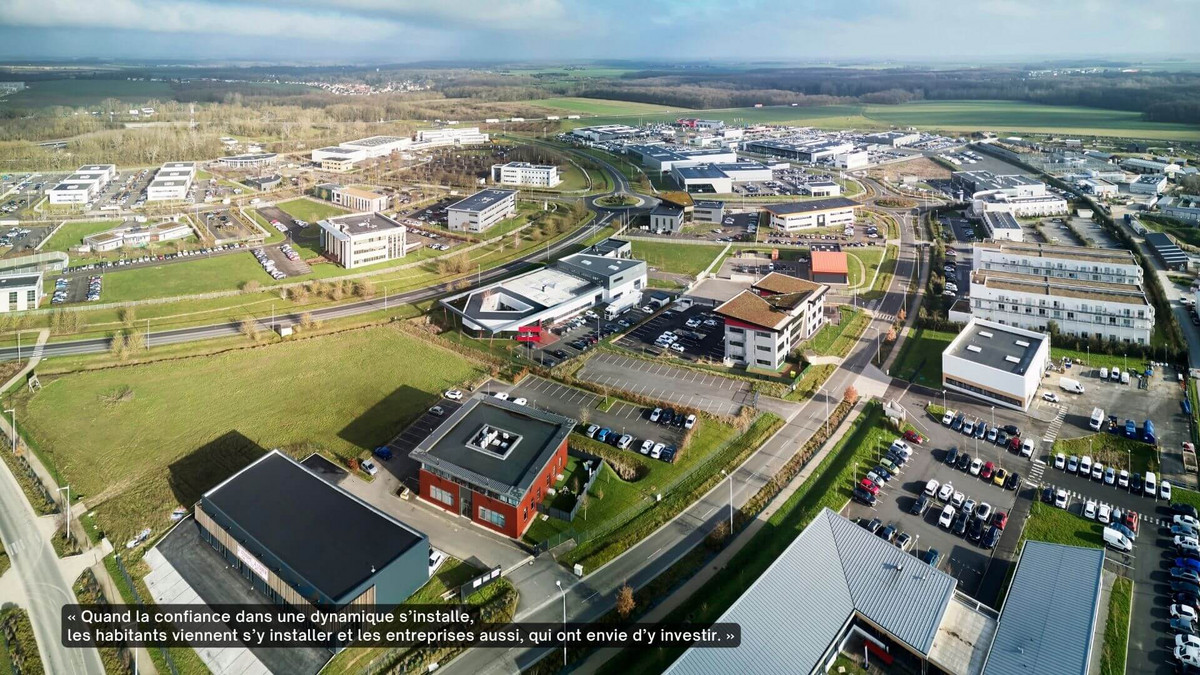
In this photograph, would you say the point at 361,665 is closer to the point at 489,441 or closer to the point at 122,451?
the point at 489,441

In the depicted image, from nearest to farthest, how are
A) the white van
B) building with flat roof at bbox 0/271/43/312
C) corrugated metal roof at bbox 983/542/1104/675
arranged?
1. corrugated metal roof at bbox 983/542/1104/675
2. the white van
3. building with flat roof at bbox 0/271/43/312

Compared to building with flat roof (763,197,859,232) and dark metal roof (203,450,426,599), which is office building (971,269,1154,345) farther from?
dark metal roof (203,450,426,599)

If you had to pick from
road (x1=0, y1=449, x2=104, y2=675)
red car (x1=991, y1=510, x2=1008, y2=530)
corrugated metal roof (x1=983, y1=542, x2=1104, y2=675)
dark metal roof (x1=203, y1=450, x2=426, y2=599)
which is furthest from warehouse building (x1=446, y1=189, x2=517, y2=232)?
corrugated metal roof (x1=983, y1=542, x2=1104, y2=675)

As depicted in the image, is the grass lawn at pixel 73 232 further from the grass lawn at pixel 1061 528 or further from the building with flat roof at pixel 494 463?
the grass lawn at pixel 1061 528

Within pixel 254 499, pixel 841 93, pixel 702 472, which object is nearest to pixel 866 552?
pixel 702 472

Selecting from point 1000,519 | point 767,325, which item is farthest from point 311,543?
point 767,325
